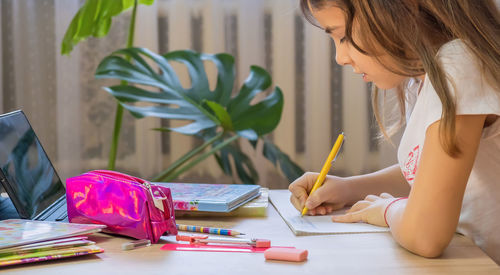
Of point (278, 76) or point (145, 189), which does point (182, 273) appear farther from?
point (278, 76)

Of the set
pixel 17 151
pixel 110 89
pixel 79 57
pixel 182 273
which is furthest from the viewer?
pixel 79 57

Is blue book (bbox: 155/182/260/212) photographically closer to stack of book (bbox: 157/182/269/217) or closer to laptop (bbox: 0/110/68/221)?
stack of book (bbox: 157/182/269/217)

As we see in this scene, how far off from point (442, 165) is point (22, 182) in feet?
1.80

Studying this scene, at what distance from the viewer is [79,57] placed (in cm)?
235

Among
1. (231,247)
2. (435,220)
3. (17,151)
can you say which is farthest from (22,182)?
(435,220)

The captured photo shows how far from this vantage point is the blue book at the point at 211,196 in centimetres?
85

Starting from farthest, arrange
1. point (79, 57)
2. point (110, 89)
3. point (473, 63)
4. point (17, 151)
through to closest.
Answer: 1. point (79, 57)
2. point (110, 89)
3. point (17, 151)
4. point (473, 63)

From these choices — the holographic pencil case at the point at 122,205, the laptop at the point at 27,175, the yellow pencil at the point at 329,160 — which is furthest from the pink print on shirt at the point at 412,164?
the laptop at the point at 27,175

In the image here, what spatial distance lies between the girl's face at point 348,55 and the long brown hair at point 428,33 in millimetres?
14

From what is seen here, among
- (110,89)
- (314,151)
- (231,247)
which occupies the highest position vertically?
(110,89)

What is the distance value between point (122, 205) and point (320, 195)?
0.31 metres

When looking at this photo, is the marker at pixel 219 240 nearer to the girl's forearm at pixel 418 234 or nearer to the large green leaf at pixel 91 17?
the girl's forearm at pixel 418 234

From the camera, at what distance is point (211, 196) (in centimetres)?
90

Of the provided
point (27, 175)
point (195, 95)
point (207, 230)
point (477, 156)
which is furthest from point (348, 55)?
point (195, 95)
